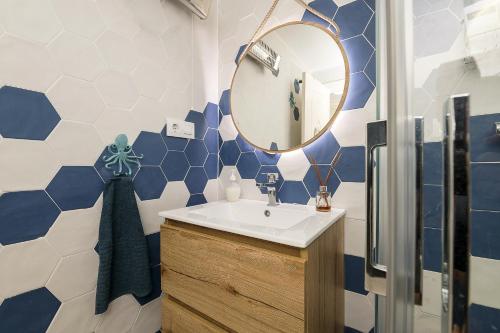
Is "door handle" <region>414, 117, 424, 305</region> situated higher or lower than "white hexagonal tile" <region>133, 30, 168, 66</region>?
lower

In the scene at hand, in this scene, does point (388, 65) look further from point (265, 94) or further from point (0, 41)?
point (0, 41)

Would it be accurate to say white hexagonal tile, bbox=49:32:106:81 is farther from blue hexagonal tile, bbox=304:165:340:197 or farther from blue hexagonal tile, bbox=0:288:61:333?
blue hexagonal tile, bbox=304:165:340:197

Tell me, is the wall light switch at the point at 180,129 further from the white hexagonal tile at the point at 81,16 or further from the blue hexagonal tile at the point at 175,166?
the white hexagonal tile at the point at 81,16

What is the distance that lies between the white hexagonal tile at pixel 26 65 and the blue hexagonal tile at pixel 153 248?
2.26 ft

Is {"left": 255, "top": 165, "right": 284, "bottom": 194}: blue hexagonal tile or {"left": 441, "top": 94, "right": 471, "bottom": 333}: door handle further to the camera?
{"left": 255, "top": 165, "right": 284, "bottom": 194}: blue hexagonal tile

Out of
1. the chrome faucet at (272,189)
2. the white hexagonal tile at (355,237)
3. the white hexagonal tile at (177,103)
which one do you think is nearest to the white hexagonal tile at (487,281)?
the white hexagonal tile at (355,237)

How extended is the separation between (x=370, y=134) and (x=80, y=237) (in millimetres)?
980

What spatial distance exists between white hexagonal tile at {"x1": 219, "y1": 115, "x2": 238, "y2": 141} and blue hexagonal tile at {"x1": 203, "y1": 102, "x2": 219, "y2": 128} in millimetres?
40

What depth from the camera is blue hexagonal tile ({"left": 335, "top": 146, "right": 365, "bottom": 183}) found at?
3.02 feet

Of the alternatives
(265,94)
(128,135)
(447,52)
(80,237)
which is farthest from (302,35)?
(80,237)

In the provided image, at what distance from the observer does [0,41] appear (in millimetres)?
634

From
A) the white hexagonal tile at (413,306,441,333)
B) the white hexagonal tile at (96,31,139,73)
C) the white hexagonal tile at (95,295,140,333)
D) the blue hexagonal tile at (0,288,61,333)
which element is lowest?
the white hexagonal tile at (95,295,140,333)

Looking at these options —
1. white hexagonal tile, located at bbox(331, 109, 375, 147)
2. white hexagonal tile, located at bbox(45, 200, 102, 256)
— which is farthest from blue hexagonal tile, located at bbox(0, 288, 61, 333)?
white hexagonal tile, located at bbox(331, 109, 375, 147)

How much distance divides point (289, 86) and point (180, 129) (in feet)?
1.96
